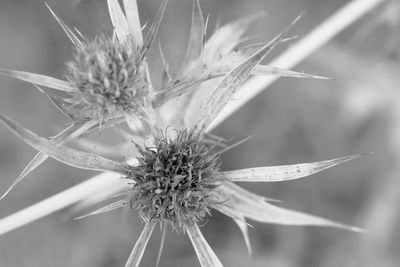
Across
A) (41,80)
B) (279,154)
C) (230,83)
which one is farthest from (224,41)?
(279,154)

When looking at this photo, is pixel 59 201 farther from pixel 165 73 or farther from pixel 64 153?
pixel 165 73

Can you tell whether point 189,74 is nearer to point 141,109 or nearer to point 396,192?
point 141,109

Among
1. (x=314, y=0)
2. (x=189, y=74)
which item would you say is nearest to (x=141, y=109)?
(x=189, y=74)

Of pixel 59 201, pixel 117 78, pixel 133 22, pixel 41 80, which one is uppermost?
pixel 133 22

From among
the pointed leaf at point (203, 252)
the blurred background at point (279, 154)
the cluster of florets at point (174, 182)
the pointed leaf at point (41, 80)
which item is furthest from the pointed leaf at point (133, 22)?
Answer: the blurred background at point (279, 154)

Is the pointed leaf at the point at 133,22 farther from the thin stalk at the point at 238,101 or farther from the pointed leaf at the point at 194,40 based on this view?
the thin stalk at the point at 238,101
